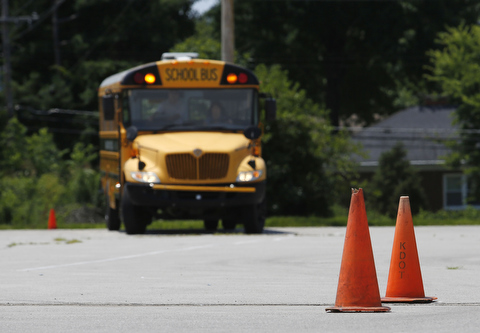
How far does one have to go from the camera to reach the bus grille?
18.5 meters

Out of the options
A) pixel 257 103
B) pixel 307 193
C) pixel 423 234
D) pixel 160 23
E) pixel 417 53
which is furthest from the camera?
pixel 160 23

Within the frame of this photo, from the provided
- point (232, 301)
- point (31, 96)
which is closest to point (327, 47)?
point (31, 96)

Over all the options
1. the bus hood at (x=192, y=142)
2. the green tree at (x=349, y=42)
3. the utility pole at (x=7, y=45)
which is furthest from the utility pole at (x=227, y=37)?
the green tree at (x=349, y=42)

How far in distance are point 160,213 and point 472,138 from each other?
23074mm

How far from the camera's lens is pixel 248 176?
18.7 metres

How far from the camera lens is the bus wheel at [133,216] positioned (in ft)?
61.9

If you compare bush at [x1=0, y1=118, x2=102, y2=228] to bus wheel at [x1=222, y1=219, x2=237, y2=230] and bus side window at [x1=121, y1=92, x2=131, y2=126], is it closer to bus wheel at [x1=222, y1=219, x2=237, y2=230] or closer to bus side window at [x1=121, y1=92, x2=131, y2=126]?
bus wheel at [x1=222, y1=219, x2=237, y2=230]

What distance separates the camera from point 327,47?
2103 inches

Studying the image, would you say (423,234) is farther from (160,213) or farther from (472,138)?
(472,138)

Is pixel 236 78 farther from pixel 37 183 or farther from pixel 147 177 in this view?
pixel 37 183

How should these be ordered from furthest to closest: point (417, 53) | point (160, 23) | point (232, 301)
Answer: point (160, 23) < point (417, 53) < point (232, 301)

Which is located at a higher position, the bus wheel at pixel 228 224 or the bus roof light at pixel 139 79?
the bus roof light at pixel 139 79

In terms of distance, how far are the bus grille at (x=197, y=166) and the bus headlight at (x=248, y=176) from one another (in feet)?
0.93

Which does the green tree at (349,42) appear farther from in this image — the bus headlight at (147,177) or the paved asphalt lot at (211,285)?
the paved asphalt lot at (211,285)
